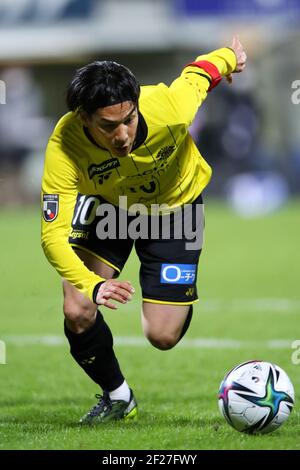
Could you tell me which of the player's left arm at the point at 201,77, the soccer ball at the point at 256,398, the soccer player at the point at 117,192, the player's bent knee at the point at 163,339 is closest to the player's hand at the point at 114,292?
the soccer player at the point at 117,192

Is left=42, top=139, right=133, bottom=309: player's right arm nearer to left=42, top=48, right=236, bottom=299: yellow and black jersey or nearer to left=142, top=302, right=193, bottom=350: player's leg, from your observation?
left=42, top=48, right=236, bottom=299: yellow and black jersey

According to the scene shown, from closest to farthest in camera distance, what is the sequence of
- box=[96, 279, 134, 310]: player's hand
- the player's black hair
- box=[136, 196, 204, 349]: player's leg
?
box=[96, 279, 134, 310]: player's hand, the player's black hair, box=[136, 196, 204, 349]: player's leg

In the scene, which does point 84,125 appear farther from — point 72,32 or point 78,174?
point 72,32

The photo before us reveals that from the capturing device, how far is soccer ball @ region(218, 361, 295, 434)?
502cm

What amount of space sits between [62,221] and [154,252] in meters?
0.94

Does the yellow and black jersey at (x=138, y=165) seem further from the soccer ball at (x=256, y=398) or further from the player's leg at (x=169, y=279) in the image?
the soccer ball at (x=256, y=398)

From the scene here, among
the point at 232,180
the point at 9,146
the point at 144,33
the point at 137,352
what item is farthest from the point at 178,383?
the point at 144,33

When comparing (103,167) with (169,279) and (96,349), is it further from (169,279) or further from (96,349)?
(96,349)

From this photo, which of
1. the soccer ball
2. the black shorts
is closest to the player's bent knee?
the black shorts

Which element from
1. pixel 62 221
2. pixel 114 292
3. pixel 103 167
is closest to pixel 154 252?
pixel 103 167

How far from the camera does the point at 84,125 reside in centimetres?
517

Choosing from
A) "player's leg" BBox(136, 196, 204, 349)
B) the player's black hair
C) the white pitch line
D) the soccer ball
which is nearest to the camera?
the player's black hair

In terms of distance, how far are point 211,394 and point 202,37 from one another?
21.7 metres

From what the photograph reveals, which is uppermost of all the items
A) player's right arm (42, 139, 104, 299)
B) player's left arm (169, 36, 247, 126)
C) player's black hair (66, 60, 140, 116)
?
player's left arm (169, 36, 247, 126)
